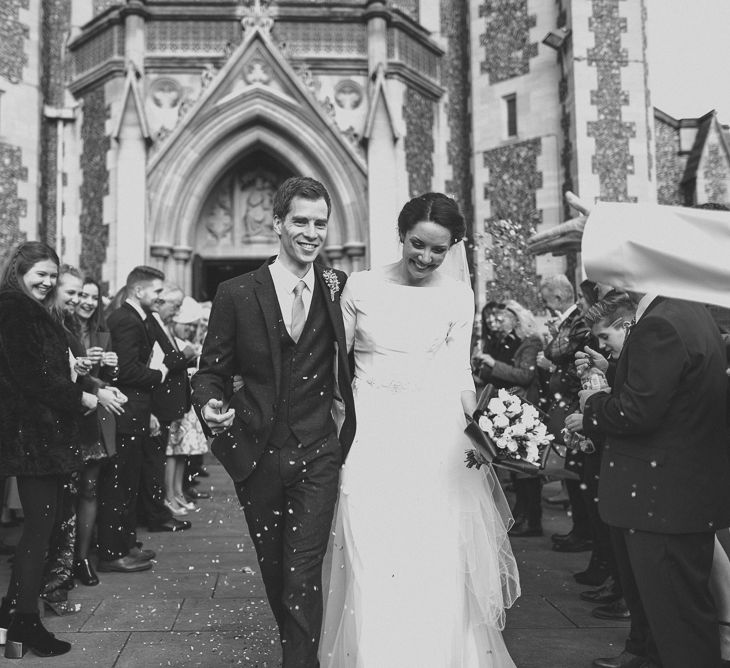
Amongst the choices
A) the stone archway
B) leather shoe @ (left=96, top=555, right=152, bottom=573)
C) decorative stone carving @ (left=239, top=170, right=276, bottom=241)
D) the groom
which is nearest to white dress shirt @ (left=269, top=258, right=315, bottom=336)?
the groom

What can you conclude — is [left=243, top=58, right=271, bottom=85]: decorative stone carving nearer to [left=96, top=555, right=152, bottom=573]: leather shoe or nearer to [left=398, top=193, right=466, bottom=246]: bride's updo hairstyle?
[left=96, top=555, right=152, bottom=573]: leather shoe

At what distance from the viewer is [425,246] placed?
2.93 metres

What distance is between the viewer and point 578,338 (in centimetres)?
449

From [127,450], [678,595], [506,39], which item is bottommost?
[678,595]

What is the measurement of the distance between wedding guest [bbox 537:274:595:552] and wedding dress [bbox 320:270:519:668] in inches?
43.8

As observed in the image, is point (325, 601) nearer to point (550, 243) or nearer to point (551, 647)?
point (551, 647)

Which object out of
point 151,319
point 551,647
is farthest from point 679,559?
point 151,319

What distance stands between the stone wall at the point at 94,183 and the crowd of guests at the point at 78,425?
6366mm

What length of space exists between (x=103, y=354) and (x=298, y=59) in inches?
360

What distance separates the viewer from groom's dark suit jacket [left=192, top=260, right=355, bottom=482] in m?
2.71

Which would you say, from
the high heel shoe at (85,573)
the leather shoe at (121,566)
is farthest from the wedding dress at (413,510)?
the leather shoe at (121,566)

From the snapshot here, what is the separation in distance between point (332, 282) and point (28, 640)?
6.98 feet

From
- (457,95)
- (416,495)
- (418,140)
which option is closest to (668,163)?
(457,95)

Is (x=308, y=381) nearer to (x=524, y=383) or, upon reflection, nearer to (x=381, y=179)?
(x=524, y=383)
